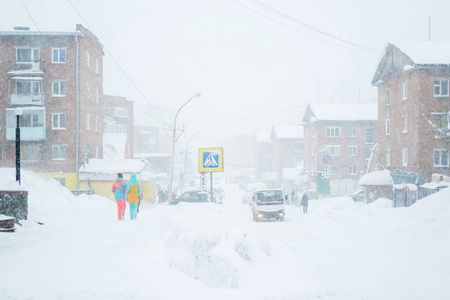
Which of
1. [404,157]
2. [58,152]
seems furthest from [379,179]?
[58,152]

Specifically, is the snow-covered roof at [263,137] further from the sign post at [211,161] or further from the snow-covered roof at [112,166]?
the sign post at [211,161]

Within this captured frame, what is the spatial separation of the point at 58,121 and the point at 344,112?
37165mm

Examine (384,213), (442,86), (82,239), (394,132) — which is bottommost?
(384,213)

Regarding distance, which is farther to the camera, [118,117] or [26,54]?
[118,117]

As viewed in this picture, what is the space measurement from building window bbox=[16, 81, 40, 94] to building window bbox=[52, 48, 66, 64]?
290 cm

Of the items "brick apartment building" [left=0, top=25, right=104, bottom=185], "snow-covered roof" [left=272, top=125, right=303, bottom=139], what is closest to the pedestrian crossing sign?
"brick apartment building" [left=0, top=25, right=104, bottom=185]

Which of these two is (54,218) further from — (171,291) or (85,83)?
(85,83)

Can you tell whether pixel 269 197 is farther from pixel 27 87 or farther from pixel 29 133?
pixel 27 87

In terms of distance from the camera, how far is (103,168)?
131 feet

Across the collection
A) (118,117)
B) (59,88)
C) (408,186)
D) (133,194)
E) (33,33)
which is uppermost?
(33,33)

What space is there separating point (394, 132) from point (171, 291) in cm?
3466

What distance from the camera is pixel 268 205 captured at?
23.9 metres

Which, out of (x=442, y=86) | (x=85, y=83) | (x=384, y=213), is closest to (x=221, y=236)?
(x=384, y=213)

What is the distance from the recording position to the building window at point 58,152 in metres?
39.1
